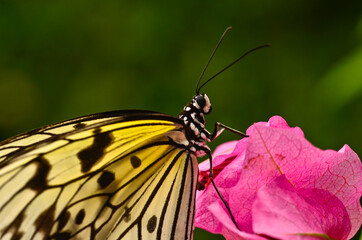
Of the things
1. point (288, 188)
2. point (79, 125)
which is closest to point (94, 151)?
point (79, 125)

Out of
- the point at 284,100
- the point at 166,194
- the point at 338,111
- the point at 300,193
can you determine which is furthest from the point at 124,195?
the point at 284,100

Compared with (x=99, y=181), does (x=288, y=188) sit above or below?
below

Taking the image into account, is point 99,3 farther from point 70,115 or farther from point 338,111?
point 338,111

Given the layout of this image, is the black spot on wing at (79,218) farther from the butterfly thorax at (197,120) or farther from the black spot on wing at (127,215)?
the butterfly thorax at (197,120)

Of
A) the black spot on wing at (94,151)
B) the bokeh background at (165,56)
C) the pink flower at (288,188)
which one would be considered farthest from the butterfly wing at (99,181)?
the bokeh background at (165,56)

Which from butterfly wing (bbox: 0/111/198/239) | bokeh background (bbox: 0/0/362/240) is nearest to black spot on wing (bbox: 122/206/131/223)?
butterfly wing (bbox: 0/111/198/239)

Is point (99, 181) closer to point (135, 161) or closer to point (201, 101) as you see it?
point (135, 161)

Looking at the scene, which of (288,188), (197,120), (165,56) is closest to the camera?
(288,188)
